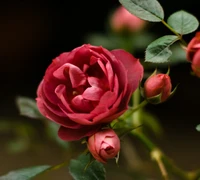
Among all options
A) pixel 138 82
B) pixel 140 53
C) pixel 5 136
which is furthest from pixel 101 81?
pixel 5 136

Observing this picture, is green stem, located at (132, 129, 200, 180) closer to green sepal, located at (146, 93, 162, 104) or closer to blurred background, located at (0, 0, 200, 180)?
green sepal, located at (146, 93, 162, 104)

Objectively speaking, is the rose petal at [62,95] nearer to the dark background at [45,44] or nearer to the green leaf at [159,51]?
the green leaf at [159,51]

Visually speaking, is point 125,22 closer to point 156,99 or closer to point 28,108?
point 28,108

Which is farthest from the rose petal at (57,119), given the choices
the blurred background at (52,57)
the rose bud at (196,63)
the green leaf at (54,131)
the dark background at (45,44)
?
the dark background at (45,44)

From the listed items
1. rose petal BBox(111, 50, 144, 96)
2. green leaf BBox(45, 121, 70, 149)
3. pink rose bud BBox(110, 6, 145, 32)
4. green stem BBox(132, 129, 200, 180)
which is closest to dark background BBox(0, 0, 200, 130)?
pink rose bud BBox(110, 6, 145, 32)

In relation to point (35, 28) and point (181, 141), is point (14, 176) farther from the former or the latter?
point (35, 28)
